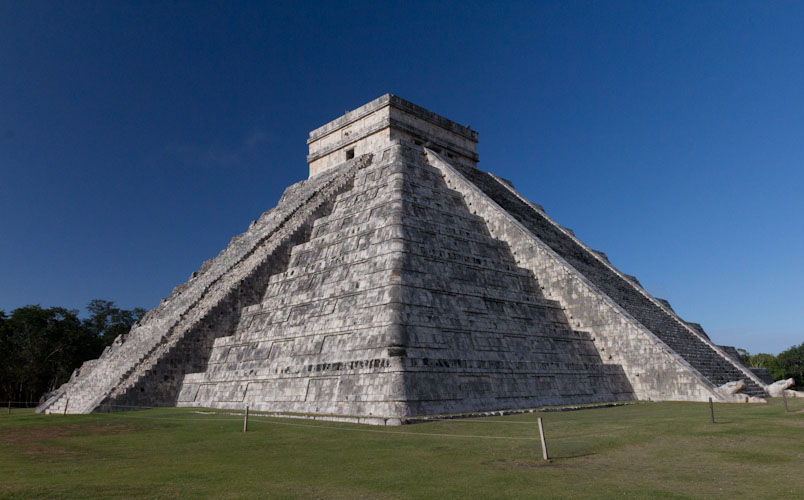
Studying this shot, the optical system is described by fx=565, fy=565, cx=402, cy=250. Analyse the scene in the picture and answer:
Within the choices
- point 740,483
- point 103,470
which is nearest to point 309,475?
point 103,470

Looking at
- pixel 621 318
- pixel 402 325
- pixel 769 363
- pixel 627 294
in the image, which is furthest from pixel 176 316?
pixel 769 363

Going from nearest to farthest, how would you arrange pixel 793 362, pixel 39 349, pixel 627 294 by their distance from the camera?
1. pixel 627 294
2. pixel 39 349
3. pixel 793 362

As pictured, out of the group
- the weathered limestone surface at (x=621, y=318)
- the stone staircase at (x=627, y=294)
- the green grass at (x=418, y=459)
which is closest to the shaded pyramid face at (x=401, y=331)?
the weathered limestone surface at (x=621, y=318)

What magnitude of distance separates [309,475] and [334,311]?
28.3 feet

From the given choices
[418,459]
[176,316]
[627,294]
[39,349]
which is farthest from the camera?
[39,349]

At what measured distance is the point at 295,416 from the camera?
13.4 meters

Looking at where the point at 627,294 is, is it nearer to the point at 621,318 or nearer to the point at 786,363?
the point at 621,318

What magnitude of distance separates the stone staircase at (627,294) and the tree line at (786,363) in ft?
95.6

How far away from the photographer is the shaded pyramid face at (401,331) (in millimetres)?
13273

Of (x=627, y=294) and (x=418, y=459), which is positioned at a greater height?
(x=627, y=294)

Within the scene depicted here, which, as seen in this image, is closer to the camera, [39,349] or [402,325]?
[402,325]

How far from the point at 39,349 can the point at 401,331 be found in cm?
3113

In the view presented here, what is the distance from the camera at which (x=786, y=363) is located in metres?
48.2

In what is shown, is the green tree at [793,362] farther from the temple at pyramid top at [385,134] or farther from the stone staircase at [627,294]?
the temple at pyramid top at [385,134]
